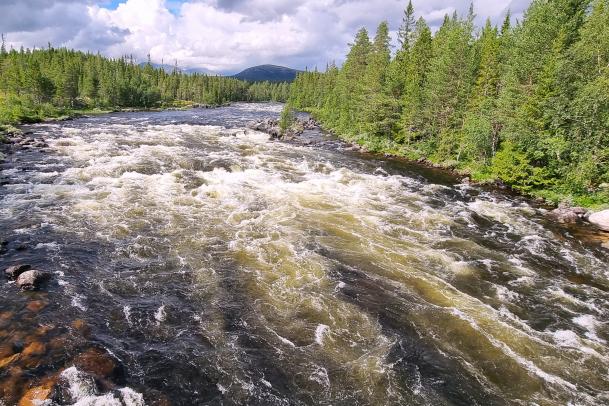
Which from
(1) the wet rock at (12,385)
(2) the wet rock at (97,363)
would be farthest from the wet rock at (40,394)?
(2) the wet rock at (97,363)

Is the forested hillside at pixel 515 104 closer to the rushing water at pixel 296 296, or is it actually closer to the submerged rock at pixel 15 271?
the rushing water at pixel 296 296

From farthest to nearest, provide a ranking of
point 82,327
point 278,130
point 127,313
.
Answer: point 278,130 < point 127,313 < point 82,327

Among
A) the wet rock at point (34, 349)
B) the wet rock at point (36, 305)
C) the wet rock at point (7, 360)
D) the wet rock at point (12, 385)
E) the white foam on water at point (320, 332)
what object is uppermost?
the white foam on water at point (320, 332)

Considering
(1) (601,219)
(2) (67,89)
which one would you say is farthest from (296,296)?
(2) (67,89)

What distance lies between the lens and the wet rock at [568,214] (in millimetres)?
25938

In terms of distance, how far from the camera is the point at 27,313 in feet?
40.2

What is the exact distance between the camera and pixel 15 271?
14586 mm

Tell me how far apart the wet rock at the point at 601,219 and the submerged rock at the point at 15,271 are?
32.9 m

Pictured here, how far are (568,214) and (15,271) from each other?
32981mm

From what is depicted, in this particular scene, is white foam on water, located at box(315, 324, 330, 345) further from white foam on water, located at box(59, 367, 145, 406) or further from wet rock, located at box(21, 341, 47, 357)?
wet rock, located at box(21, 341, 47, 357)

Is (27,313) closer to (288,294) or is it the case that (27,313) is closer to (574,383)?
(288,294)

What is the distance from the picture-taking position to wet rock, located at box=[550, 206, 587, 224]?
2594cm

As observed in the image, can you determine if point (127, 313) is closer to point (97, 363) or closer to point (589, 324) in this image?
point (97, 363)

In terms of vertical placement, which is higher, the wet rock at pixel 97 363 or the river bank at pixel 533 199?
the river bank at pixel 533 199
